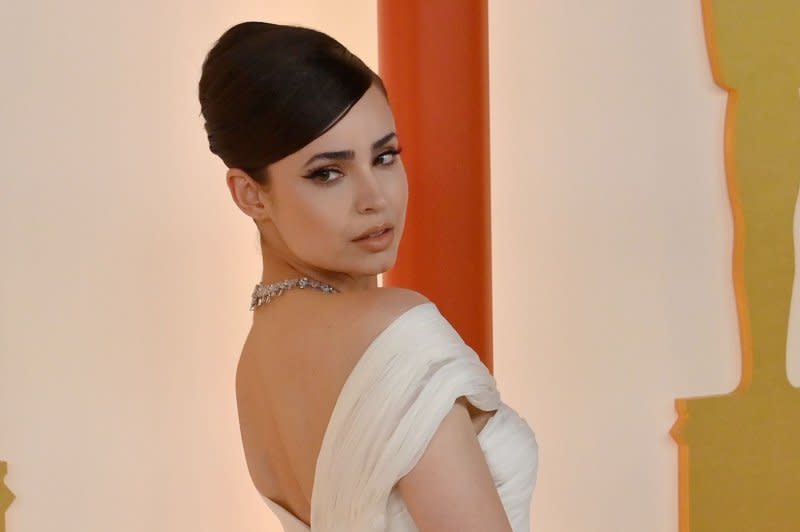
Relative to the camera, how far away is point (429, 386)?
127cm

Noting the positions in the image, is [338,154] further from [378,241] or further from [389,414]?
[389,414]

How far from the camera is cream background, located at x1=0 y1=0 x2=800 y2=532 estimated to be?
226 centimetres

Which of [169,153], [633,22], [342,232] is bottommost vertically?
[342,232]

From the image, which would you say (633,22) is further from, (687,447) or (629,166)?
(687,447)

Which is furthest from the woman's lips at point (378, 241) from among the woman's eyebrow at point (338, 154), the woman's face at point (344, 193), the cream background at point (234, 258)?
the cream background at point (234, 258)

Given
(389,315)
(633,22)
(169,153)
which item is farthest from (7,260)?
(633,22)

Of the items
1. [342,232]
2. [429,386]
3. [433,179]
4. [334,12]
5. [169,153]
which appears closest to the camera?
[429,386]

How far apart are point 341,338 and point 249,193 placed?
A: 0.93 ft

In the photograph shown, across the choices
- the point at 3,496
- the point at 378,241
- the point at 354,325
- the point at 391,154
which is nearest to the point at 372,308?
the point at 354,325

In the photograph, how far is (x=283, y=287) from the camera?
1448 mm

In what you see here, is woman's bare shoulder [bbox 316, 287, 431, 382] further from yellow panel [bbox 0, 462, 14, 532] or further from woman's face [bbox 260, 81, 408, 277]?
yellow panel [bbox 0, 462, 14, 532]

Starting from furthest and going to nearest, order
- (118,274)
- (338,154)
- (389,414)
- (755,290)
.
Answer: (755,290)
(118,274)
(338,154)
(389,414)

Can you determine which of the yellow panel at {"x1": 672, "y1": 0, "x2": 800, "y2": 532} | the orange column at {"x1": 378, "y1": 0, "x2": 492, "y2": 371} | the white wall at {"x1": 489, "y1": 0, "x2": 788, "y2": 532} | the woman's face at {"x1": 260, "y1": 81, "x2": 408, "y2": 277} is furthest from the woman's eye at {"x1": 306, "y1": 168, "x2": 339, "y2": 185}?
the yellow panel at {"x1": 672, "y1": 0, "x2": 800, "y2": 532}

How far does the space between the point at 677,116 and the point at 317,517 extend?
1441mm
